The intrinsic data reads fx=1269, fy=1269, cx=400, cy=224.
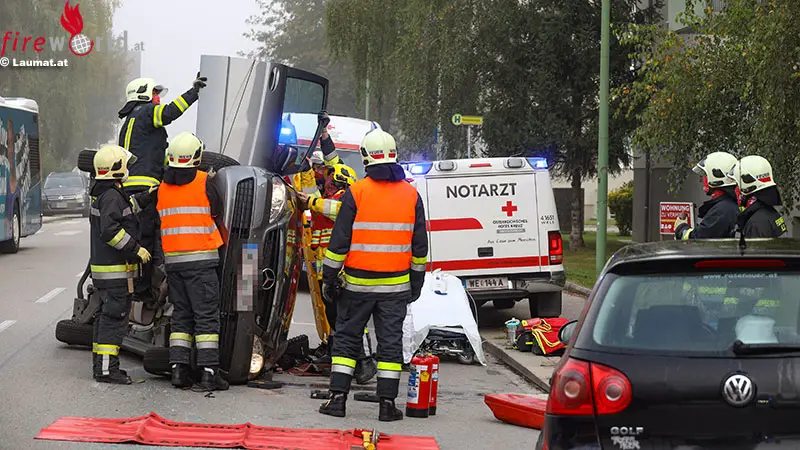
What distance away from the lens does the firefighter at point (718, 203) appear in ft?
30.0

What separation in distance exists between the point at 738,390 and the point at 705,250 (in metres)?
0.72

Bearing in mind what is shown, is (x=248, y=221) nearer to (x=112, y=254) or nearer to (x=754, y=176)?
(x=112, y=254)

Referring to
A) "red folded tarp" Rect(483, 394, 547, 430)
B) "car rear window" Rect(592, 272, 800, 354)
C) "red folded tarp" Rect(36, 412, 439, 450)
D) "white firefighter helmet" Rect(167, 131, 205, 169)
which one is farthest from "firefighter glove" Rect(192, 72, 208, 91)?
"car rear window" Rect(592, 272, 800, 354)

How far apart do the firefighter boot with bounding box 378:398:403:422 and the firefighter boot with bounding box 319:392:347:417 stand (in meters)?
0.26

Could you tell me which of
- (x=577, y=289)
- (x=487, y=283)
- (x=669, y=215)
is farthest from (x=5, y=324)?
(x=577, y=289)

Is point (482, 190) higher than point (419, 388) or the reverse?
higher

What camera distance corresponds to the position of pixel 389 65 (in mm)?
32000

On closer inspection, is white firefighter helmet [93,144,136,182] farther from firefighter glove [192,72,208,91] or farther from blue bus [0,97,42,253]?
blue bus [0,97,42,253]

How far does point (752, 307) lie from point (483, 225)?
9755 millimetres

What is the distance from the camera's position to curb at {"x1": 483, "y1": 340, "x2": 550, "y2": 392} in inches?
424

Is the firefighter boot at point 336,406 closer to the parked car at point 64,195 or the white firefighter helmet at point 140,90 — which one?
the white firefighter helmet at point 140,90

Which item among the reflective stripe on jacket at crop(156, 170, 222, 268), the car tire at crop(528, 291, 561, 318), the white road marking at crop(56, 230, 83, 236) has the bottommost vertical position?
the car tire at crop(528, 291, 561, 318)

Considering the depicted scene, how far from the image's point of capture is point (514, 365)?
12.2 meters

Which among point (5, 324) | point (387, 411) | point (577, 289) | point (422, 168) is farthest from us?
point (577, 289)
